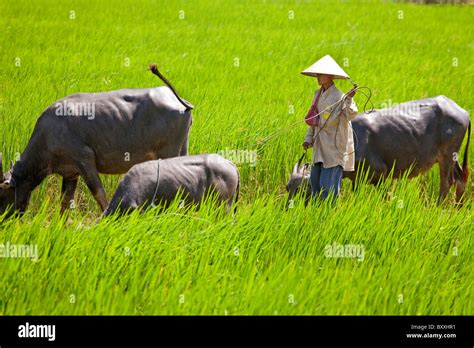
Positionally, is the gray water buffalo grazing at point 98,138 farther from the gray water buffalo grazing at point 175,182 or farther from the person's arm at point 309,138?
the person's arm at point 309,138

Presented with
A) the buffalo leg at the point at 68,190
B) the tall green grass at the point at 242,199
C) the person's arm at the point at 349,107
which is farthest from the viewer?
the buffalo leg at the point at 68,190

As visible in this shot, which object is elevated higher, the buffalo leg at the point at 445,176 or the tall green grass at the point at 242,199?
the tall green grass at the point at 242,199

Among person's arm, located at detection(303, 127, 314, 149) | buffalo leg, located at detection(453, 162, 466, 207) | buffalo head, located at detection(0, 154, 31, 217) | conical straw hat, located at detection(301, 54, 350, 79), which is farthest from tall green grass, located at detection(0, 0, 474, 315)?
conical straw hat, located at detection(301, 54, 350, 79)

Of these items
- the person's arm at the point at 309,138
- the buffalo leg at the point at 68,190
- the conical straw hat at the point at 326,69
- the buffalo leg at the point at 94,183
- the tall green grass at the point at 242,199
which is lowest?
the buffalo leg at the point at 68,190

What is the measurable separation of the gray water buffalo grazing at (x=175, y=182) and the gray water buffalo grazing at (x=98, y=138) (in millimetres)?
730

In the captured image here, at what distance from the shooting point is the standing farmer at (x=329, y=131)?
493 cm

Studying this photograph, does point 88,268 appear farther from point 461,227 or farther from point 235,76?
point 235,76

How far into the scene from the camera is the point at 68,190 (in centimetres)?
564

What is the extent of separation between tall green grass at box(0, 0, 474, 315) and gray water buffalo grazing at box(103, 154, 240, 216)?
0.13m

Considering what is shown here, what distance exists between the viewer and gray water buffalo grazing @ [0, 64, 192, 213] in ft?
17.7

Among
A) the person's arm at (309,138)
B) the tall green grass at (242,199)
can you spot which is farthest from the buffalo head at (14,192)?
the person's arm at (309,138)
